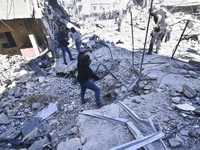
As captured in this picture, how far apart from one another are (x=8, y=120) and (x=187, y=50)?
28.7 ft

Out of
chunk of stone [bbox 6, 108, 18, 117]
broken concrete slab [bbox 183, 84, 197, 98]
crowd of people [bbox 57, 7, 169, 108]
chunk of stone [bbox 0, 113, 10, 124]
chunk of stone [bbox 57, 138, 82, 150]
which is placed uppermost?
crowd of people [bbox 57, 7, 169, 108]

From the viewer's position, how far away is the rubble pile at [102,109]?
2004mm

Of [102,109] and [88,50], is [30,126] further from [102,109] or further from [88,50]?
[88,50]

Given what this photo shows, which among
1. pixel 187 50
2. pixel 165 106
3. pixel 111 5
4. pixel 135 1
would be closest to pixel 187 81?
pixel 165 106

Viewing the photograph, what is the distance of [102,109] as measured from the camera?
262cm

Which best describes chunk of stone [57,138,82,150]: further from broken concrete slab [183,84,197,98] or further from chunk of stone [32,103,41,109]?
broken concrete slab [183,84,197,98]

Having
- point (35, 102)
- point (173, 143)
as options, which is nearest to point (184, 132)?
point (173, 143)

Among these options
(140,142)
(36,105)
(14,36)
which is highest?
(14,36)

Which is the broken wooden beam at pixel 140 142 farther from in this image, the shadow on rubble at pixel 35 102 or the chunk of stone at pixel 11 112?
the chunk of stone at pixel 11 112

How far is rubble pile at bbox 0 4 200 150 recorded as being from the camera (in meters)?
2.00

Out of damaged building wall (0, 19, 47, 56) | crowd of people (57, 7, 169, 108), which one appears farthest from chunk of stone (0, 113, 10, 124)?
damaged building wall (0, 19, 47, 56)

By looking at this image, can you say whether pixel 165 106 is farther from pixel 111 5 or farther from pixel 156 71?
pixel 111 5

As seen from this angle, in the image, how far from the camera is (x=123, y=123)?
2.16 metres

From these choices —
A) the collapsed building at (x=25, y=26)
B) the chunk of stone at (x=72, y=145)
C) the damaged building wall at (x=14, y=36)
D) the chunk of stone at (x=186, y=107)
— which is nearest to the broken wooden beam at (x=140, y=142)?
the chunk of stone at (x=72, y=145)
